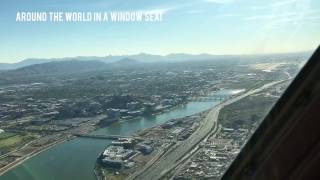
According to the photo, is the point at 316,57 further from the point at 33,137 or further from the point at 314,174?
the point at 33,137

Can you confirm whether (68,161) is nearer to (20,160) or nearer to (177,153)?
(20,160)

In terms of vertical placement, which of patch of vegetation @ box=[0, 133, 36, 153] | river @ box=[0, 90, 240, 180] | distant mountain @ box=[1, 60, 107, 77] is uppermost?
distant mountain @ box=[1, 60, 107, 77]

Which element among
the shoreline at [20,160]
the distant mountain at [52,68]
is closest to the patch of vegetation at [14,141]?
the shoreline at [20,160]

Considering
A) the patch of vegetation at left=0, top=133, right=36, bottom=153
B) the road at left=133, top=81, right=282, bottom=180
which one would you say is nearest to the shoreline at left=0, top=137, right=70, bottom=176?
the patch of vegetation at left=0, top=133, right=36, bottom=153

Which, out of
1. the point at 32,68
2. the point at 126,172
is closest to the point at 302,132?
the point at 126,172

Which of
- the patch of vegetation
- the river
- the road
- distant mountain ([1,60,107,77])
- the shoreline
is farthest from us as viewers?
distant mountain ([1,60,107,77])

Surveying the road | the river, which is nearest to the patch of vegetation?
the river

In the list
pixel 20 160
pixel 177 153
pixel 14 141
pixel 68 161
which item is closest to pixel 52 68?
pixel 14 141

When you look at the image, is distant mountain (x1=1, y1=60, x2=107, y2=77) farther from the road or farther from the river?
the road

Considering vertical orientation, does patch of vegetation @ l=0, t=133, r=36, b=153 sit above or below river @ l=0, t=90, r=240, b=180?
below

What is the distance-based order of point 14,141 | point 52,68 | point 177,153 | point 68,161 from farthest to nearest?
point 52,68 < point 14,141 < point 68,161 < point 177,153

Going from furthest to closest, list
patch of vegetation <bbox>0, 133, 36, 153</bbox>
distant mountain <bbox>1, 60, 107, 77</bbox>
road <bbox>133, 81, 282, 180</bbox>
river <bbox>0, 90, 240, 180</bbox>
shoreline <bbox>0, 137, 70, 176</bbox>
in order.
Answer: distant mountain <bbox>1, 60, 107, 77</bbox>, patch of vegetation <bbox>0, 133, 36, 153</bbox>, shoreline <bbox>0, 137, 70, 176</bbox>, river <bbox>0, 90, 240, 180</bbox>, road <bbox>133, 81, 282, 180</bbox>

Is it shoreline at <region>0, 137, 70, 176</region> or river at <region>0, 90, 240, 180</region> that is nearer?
river at <region>0, 90, 240, 180</region>
